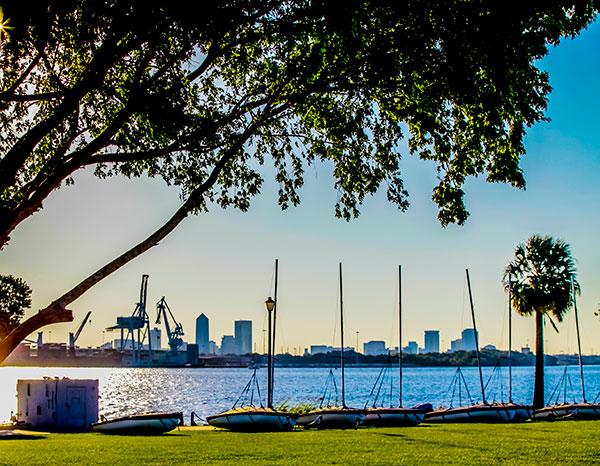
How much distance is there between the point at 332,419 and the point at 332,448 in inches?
519

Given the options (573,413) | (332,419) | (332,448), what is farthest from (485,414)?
(332,448)

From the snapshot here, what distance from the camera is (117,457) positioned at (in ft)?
65.7

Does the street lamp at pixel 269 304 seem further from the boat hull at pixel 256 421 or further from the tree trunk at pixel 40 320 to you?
the tree trunk at pixel 40 320

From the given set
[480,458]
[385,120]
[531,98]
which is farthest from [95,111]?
[480,458]

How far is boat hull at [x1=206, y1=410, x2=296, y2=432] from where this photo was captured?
32625 mm

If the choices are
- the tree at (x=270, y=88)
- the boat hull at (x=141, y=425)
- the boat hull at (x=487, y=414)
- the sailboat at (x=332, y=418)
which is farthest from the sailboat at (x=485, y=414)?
the tree at (x=270, y=88)

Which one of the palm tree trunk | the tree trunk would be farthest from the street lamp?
the tree trunk

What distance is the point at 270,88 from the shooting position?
48.1 feet

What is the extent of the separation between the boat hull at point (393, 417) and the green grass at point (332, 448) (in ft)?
24.5

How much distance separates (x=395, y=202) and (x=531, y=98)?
10.6ft

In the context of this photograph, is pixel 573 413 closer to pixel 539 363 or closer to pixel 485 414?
pixel 485 414

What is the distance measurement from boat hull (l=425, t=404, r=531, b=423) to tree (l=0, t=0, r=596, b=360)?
24.9 meters

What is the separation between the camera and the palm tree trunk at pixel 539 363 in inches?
1797

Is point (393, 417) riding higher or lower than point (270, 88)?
lower
